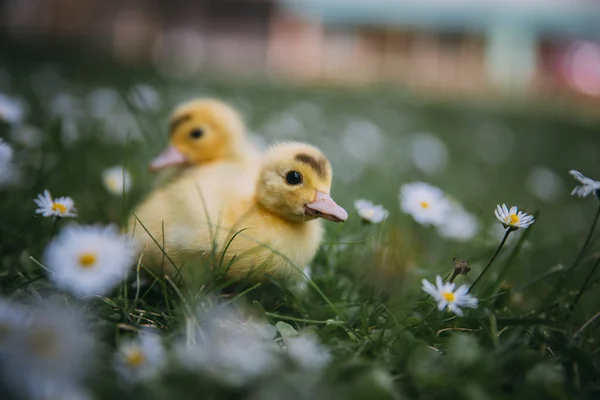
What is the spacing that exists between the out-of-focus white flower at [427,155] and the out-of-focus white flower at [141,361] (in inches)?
85.2

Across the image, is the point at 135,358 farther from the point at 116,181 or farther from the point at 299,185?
the point at 116,181

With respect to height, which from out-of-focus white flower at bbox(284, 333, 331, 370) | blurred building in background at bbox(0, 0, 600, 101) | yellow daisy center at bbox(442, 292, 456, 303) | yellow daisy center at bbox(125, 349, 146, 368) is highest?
blurred building in background at bbox(0, 0, 600, 101)

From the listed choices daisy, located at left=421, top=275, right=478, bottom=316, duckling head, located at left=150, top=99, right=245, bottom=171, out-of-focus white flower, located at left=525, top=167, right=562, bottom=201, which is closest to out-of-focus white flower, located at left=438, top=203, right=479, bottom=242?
daisy, located at left=421, top=275, right=478, bottom=316

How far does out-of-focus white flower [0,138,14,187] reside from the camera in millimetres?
1067

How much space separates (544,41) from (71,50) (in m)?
10.2

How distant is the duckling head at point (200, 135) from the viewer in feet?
5.08

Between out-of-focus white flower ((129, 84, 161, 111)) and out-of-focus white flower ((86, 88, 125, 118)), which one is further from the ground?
out-of-focus white flower ((129, 84, 161, 111))

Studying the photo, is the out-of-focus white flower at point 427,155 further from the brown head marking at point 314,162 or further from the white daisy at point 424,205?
the brown head marking at point 314,162

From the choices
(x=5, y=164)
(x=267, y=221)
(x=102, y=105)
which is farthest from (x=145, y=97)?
(x=267, y=221)

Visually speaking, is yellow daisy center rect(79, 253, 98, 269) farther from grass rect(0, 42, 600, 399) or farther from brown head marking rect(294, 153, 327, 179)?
brown head marking rect(294, 153, 327, 179)

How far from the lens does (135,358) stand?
30.3 inches

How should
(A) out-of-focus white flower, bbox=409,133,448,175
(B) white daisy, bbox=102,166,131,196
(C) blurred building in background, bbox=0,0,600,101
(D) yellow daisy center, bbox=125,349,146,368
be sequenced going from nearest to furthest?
(D) yellow daisy center, bbox=125,349,146,368 < (B) white daisy, bbox=102,166,131,196 < (A) out-of-focus white flower, bbox=409,133,448,175 < (C) blurred building in background, bbox=0,0,600,101

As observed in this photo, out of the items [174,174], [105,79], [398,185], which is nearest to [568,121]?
[398,185]

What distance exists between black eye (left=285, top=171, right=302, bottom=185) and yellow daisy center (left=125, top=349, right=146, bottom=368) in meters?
0.50
